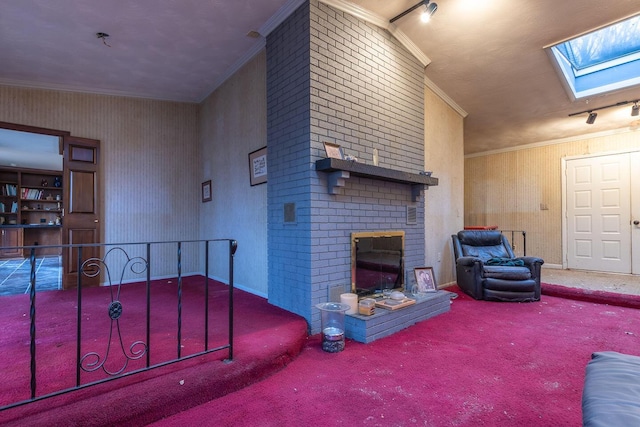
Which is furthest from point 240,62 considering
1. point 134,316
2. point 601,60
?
point 601,60

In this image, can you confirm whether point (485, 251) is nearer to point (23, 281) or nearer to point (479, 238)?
point (479, 238)

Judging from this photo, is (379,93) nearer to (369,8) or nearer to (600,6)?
(369,8)

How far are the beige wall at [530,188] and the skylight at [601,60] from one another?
2.04m

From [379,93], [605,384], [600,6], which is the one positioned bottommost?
[605,384]

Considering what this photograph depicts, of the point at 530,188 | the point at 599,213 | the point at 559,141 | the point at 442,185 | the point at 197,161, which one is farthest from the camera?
the point at 530,188

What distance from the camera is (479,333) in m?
2.97

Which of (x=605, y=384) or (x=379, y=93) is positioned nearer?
(x=605, y=384)

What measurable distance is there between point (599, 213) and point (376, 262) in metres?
5.33

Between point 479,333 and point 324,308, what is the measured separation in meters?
1.51

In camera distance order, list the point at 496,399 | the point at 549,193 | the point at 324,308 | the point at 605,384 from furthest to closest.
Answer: the point at 549,193 < the point at 324,308 < the point at 496,399 < the point at 605,384

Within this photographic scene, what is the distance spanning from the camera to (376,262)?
3.37 m

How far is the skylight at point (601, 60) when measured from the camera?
162 inches

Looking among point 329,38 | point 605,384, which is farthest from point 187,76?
point 605,384

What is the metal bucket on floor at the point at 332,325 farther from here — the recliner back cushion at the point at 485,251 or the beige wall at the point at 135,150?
the beige wall at the point at 135,150
